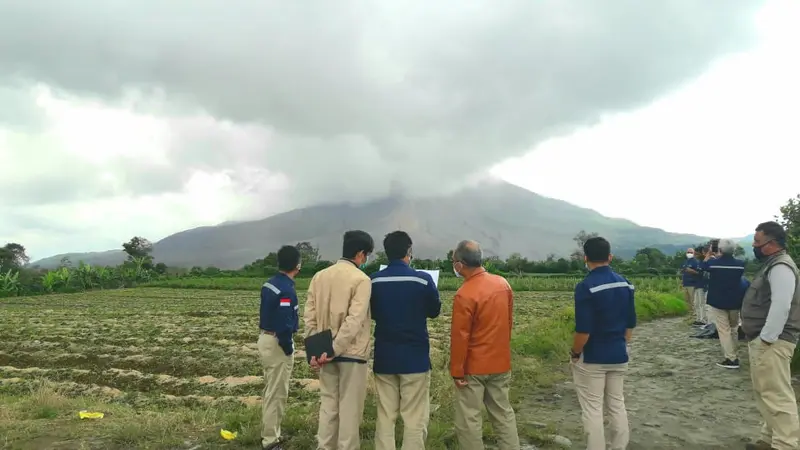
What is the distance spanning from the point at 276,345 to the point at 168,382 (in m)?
5.61

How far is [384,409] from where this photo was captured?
422 centimetres

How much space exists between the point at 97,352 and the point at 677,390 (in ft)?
43.7

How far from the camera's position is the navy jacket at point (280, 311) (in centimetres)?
489

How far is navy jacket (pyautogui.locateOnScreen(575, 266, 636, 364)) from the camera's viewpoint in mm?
4191

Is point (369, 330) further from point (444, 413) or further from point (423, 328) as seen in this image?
point (444, 413)

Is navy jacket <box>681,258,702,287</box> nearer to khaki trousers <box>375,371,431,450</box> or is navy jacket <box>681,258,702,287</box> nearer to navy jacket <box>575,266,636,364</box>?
navy jacket <box>575,266,636,364</box>

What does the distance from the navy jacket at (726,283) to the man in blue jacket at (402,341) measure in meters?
6.08

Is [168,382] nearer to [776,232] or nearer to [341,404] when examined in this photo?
[341,404]

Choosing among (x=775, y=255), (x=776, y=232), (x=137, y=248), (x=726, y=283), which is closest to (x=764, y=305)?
(x=775, y=255)

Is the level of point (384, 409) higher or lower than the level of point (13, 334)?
higher

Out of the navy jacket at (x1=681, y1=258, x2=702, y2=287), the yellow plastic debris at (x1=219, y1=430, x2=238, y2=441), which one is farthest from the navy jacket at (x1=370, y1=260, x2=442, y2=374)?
the navy jacket at (x1=681, y1=258, x2=702, y2=287)

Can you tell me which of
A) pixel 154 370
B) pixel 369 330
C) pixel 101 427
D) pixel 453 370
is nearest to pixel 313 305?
pixel 369 330

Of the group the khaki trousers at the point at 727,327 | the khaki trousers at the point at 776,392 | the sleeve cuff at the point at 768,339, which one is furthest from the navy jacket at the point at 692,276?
the sleeve cuff at the point at 768,339

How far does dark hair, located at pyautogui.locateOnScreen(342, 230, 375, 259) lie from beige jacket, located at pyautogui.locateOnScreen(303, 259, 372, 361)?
0.29 feet
